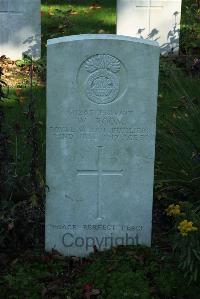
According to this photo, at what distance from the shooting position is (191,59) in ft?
28.5

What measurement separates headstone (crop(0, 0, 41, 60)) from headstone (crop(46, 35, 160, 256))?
4335 millimetres

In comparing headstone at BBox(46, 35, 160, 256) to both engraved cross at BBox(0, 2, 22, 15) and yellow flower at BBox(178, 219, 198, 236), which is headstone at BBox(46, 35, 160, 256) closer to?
yellow flower at BBox(178, 219, 198, 236)

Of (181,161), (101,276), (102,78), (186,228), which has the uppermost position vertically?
(102,78)

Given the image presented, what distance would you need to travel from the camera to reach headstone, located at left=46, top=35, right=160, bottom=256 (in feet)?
13.3

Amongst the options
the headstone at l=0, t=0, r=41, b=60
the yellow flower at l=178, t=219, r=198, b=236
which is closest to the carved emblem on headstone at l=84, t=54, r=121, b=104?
the yellow flower at l=178, t=219, r=198, b=236

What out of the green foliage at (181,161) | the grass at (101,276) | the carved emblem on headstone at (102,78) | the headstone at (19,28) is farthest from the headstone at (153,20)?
the grass at (101,276)

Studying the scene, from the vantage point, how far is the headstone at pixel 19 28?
8.25 metres

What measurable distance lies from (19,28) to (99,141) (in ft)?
14.9

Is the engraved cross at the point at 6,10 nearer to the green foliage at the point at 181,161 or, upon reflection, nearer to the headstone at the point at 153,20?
the headstone at the point at 153,20

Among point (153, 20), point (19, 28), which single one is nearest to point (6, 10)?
point (19, 28)

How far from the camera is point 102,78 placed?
4.09m

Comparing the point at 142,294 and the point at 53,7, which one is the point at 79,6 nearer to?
the point at 53,7

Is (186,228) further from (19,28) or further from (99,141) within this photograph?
(19,28)

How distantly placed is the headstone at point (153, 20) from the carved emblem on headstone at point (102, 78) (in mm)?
4860
